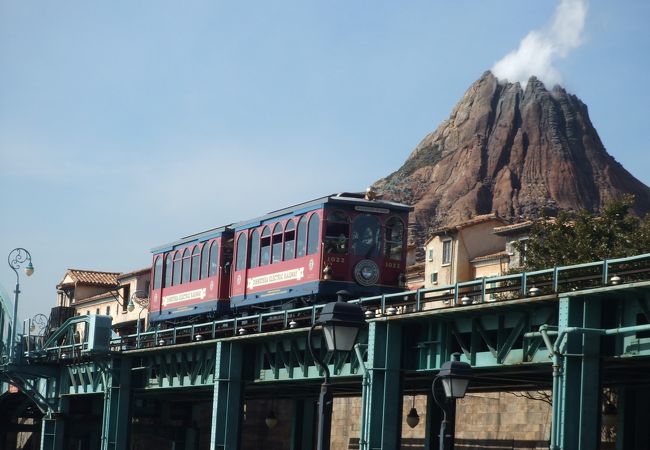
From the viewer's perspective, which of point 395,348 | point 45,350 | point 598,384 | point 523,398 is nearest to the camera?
point 598,384

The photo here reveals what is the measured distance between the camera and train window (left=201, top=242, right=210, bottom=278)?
148 ft

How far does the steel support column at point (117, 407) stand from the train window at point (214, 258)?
421 cm

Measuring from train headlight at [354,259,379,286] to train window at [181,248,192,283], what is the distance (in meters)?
10.5

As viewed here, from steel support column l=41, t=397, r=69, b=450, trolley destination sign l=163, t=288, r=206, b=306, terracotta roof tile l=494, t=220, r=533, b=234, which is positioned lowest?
steel support column l=41, t=397, r=69, b=450

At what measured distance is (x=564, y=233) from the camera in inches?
1758

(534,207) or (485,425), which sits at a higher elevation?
(534,207)

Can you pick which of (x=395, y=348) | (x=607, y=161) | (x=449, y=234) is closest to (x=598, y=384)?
(x=395, y=348)

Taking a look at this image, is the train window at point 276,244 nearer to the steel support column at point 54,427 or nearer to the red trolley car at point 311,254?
the red trolley car at point 311,254

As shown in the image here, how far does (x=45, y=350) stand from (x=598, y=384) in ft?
104

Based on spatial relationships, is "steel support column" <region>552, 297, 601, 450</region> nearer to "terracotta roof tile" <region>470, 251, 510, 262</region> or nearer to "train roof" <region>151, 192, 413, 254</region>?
"train roof" <region>151, 192, 413, 254</region>

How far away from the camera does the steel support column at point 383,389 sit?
27.8 meters

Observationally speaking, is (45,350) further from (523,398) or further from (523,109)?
(523,109)

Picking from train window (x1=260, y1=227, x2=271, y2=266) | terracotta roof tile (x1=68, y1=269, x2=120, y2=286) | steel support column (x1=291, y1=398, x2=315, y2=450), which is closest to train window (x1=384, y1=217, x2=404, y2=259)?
train window (x1=260, y1=227, x2=271, y2=266)

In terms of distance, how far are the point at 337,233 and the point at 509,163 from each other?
121m
